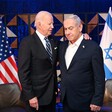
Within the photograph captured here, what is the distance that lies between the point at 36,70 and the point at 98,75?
1.86 feet

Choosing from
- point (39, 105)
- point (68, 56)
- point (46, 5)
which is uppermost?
point (46, 5)

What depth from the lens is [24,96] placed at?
9.12 ft

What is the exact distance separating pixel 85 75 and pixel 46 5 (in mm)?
2801

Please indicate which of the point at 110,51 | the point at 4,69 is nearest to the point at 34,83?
the point at 4,69

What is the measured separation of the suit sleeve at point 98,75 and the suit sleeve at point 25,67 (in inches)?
22.8

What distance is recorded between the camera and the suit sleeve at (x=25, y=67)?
2.68 meters

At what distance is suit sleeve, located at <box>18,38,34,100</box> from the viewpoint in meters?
2.68

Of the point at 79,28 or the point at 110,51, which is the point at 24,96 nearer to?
the point at 79,28

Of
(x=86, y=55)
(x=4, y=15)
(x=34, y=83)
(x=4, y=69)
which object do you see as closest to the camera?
(x=86, y=55)

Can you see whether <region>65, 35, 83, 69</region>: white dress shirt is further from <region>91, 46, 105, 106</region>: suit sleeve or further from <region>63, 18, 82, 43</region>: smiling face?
<region>91, 46, 105, 106</region>: suit sleeve

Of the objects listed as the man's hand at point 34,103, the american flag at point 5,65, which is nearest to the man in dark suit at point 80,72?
the man's hand at point 34,103

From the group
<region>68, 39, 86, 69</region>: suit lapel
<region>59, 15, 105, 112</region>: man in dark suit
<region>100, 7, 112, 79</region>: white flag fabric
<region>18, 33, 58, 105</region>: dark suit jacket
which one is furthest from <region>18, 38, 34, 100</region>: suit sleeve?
<region>100, 7, 112, 79</region>: white flag fabric

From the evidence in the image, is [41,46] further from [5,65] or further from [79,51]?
[5,65]

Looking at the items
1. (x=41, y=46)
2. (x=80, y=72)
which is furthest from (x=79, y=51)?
(x=41, y=46)
